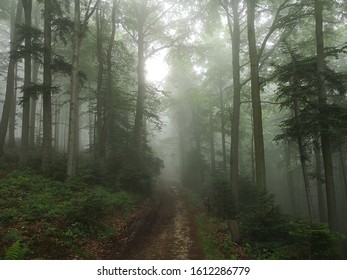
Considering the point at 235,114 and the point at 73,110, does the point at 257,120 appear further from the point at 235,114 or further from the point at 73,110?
the point at 73,110

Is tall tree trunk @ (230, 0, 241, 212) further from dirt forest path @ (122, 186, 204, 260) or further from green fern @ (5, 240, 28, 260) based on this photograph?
green fern @ (5, 240, 28, 260)

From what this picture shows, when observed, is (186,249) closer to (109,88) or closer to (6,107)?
(109,88)

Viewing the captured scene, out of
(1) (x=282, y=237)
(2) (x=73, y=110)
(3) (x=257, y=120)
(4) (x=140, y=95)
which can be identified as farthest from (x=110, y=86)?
(1) (x=282, y=237)

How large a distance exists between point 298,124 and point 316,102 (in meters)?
1.41

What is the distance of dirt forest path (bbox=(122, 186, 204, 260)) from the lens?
8.45 meters

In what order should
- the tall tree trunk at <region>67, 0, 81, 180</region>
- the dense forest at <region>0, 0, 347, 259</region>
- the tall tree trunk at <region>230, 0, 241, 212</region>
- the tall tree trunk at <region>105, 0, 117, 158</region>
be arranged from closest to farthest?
the dense forest at <region>0, 0, 347, 259</region>, the tall tree trunk at <region>67, 0, 81, 180</region>, the tall tree trunk at <region>230, 0, 241, 212</region>, the tall tree trunk at <region>105, 0, 117, 158</region>

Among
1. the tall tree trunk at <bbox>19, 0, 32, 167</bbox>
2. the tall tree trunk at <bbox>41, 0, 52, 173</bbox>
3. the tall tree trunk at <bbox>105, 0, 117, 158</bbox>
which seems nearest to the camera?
the tall tree trunk at <bbox>19, 0, 32, 167</bbox>

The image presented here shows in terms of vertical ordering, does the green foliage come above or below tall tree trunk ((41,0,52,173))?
below

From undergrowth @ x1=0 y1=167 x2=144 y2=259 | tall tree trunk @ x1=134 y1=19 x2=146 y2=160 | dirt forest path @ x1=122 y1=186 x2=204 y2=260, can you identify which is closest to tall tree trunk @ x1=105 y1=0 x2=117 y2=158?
tall tree trunk @ x1=134 y1=19 x2=146 y2=160

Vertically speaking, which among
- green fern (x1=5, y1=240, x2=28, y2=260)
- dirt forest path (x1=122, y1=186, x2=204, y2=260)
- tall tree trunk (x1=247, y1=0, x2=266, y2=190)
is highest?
tall tree trunk (x1=247, y1=0, x2=266, y2=190)

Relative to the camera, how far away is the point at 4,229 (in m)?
7.61

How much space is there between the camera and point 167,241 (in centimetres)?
998

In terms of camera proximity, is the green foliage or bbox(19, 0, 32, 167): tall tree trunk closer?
the green foliage
